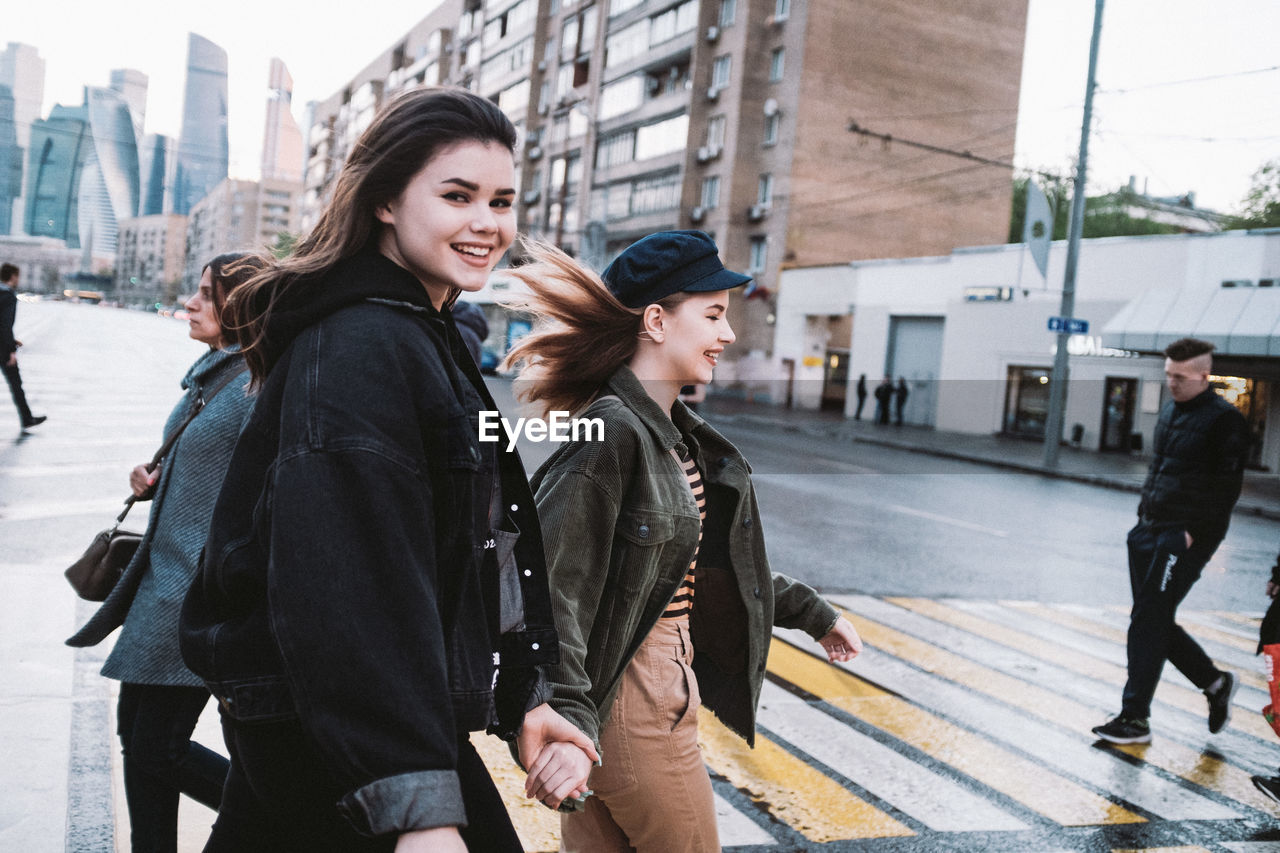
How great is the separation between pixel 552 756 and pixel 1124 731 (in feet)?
13.1

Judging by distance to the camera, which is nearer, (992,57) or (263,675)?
(263,675)

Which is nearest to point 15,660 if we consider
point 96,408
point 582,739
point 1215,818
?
point 582,739

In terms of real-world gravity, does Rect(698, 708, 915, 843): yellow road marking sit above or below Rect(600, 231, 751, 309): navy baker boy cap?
below

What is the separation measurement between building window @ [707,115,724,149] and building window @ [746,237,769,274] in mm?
4200

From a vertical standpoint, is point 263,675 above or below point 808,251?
below

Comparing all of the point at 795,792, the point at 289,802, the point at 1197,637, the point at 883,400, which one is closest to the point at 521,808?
the point at 795,792

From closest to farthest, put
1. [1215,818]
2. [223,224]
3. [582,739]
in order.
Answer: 1. [582,739]
2. [1215,818]
3. [223,224]

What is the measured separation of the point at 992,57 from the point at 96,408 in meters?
38.2

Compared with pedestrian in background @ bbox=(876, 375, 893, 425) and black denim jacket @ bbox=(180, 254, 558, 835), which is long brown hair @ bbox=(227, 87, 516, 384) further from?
pedestrian in background @ bbox=(876, 375, 893, 425)

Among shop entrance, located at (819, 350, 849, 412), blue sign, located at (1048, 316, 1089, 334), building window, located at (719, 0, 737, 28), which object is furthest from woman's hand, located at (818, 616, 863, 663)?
building window, located at (719, 0, 737, 28)

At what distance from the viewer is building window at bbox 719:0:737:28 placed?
43125 mm

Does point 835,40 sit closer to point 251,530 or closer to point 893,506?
point 893,506

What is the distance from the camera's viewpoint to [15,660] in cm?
469

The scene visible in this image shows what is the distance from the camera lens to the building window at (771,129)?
41.6 m
